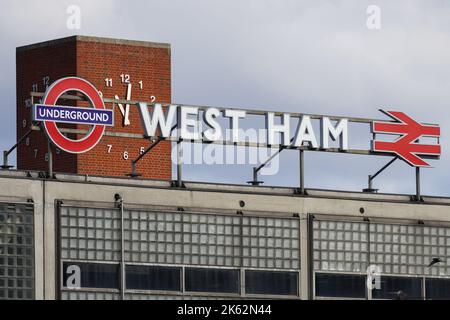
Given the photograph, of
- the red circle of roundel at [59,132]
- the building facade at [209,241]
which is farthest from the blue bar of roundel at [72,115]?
the building facade at [209,241]

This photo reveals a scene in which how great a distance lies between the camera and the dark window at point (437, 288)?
222 ft

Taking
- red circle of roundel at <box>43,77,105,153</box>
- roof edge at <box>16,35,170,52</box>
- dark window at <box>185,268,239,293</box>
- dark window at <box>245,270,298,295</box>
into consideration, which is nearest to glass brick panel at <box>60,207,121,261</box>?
red circle of roundel at <box>43,77,105,153</box>

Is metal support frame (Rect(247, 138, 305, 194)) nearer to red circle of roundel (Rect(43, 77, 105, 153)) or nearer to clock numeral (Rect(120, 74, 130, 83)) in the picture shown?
red circle of roundel (Rect(43, 77, 105, 153))

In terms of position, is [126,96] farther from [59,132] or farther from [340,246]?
[59,132]

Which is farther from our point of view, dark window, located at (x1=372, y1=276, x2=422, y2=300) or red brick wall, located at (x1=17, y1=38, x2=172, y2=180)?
red brick wall, located at (x1=17, y1=38, x2=172, y2=180)

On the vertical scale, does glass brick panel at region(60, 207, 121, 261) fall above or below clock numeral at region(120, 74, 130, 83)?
below

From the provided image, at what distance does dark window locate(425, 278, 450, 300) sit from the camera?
6756 cm

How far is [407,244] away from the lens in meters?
67.2

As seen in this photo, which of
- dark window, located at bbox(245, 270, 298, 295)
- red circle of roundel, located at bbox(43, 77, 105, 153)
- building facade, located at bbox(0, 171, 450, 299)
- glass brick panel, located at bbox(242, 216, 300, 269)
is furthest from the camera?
glass brick panel, located at bbox(242, 216, 300, 269)

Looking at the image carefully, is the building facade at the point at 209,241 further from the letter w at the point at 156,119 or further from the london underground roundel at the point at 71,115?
the letter w at the point at 156,119

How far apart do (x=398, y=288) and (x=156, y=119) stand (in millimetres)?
13361

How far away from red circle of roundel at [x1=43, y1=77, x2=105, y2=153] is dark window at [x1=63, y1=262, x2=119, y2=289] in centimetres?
451

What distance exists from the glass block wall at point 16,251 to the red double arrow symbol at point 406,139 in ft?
55.5
